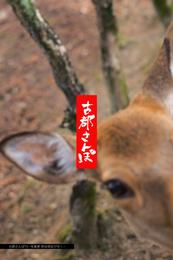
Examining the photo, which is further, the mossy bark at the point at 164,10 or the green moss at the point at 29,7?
the mossy bark at the point at 164,10

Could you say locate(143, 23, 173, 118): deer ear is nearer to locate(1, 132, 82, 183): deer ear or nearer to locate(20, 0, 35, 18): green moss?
locate(1, 132, 82, 183): deer ear

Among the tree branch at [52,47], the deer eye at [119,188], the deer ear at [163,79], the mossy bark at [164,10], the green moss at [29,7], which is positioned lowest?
the deer eye at [119,188]

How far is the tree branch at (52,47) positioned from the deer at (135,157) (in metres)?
0.68

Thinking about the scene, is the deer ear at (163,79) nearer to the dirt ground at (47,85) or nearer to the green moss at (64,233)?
the dirt ground at (47,85)

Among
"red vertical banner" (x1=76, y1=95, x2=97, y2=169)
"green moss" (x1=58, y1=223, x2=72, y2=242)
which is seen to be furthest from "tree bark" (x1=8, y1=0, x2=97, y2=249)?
"red vertical banner" (x1=76, y1=95, x2=97, y2=169)

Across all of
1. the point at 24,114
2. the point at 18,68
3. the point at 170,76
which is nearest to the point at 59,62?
the point at 170,76

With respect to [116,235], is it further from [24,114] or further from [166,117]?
[24,114]

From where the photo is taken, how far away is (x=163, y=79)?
3.23 m

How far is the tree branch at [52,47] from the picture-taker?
360cm

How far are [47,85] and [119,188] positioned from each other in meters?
2.97

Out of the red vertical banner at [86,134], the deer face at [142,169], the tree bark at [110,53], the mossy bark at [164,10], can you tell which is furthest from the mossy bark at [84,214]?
the mossy bark at [164,10]

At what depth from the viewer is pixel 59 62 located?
147 inches

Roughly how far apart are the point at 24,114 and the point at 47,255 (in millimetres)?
1586

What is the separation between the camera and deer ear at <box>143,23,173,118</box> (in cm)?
321
